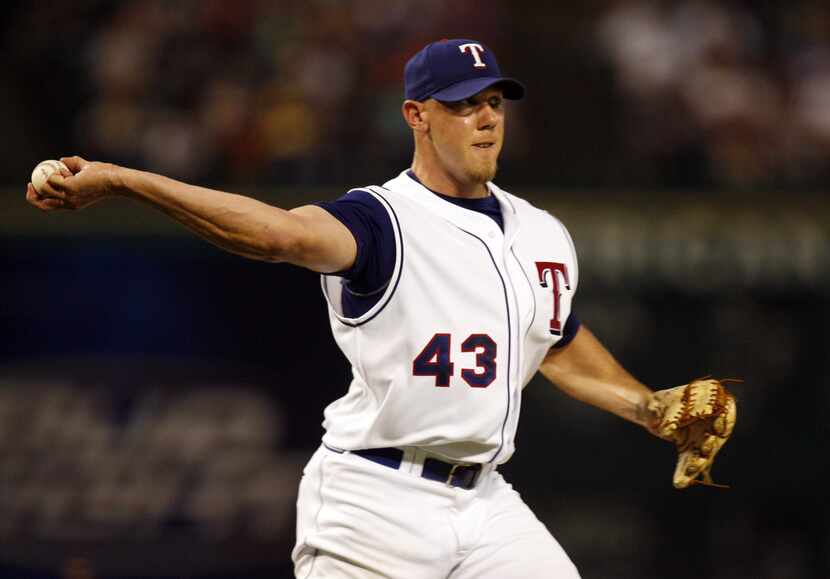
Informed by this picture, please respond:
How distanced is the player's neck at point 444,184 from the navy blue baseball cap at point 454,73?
8.5 inches

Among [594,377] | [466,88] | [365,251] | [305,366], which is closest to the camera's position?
[365,251]

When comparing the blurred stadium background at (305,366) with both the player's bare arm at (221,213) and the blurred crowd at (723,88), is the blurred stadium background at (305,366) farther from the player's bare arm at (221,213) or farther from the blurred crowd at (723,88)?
the player's bare arm at (221,213)

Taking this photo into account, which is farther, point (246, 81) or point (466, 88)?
point (246, 81)

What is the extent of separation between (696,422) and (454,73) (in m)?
1.25

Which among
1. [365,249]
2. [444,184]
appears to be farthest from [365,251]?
[444,184]

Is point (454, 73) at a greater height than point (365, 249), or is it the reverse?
point (454, 73)

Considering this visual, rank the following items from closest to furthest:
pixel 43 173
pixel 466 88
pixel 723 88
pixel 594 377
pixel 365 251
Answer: pixel 43 173
pixel 365 251
pixel 466 88
pixel 594 377
pixel 723 88

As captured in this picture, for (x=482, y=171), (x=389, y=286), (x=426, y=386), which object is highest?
(x=482, y=171)

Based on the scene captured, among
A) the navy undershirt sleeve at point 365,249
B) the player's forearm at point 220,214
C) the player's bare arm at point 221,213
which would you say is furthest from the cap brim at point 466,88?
the player's forearm at point 220,214

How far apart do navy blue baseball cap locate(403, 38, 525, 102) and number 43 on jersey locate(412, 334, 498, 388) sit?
74 centimetres

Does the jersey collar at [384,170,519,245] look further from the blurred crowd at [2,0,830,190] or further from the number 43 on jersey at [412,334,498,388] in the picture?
the blurred crowd at [2,0,830,190]

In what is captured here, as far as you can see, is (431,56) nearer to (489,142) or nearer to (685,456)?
(489,142)

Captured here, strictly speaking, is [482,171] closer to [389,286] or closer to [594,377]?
[389,286]

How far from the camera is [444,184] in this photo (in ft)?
13.0
